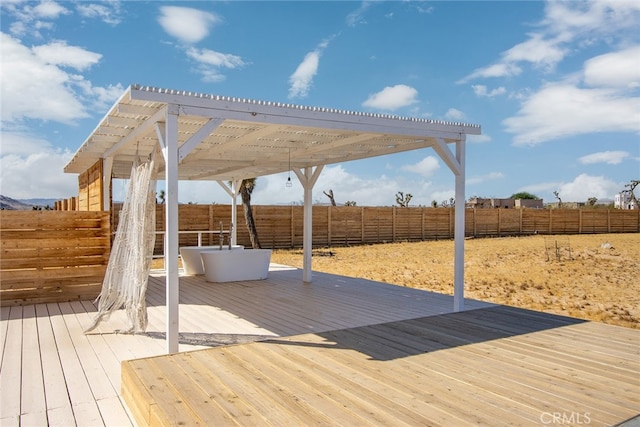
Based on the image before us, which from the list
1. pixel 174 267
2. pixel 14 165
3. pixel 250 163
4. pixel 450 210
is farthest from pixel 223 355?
pixel 450 210

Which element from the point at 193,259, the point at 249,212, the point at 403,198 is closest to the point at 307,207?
the point at 193,259

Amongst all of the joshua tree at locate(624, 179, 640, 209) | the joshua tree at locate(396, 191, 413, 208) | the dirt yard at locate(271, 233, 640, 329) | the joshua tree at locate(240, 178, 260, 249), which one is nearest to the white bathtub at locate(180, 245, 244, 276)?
the dirt yard at locate(271, 233, 640, 329)

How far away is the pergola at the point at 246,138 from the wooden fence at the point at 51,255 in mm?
596

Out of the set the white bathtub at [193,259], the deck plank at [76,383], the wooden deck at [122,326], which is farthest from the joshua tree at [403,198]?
Result: the deck plank at [76,383]

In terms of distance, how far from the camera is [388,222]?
56.5 feet

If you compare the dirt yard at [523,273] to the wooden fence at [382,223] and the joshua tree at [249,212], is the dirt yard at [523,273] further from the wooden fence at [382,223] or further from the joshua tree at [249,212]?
the wooden fence at [382,223]

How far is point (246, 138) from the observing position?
4.94 metres

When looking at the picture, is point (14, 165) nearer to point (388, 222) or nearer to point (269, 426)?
point (269, 426)

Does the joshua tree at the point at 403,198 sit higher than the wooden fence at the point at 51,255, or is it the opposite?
the joshua tree at the point at 403,198

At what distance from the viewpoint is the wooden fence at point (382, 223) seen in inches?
515

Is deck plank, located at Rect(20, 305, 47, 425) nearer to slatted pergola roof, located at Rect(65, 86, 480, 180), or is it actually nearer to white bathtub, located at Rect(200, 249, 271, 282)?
slatted pergola roof, located at Rect(65, 86, 480, 180)

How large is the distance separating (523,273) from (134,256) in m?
7.43

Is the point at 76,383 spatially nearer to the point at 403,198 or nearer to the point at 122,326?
the point at 122,326

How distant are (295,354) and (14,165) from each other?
978 cm
